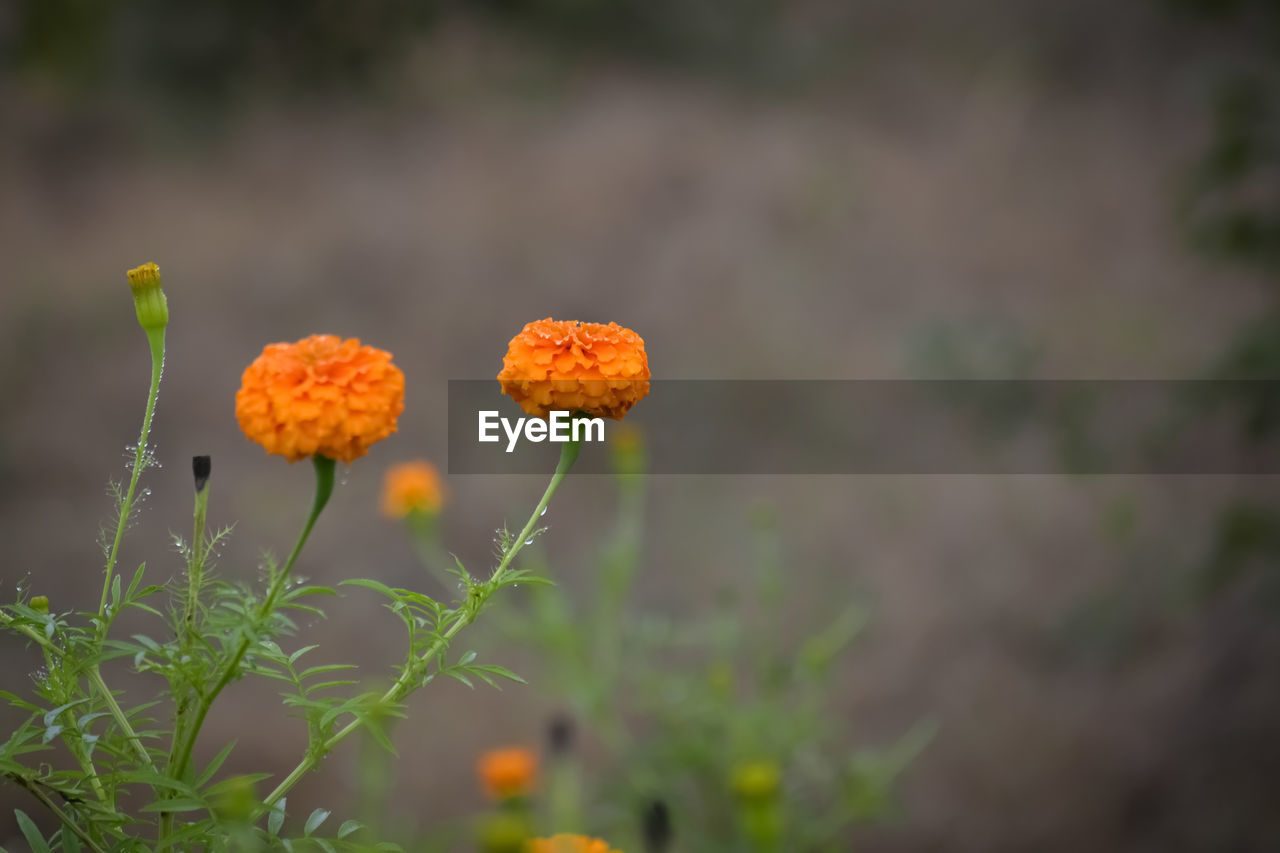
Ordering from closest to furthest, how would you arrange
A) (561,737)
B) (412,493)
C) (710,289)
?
(561,737) < (412,493) < (710,289)

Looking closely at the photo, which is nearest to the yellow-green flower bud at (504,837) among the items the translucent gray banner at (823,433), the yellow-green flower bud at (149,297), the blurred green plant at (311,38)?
the yellow-green flower bud at (149,297)

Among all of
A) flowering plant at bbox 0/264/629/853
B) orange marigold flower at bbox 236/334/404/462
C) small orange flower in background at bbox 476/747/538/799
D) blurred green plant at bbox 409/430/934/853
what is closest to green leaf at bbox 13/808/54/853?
flowering plant at bbox 0/264/629/853

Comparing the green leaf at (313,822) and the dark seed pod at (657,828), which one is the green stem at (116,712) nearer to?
the green leaf at (313,822)

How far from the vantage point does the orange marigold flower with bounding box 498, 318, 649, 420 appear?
1.86 ft

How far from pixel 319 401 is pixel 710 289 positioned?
3632mm

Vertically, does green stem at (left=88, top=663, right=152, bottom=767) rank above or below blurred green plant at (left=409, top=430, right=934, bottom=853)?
above

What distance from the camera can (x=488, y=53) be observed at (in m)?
4.56

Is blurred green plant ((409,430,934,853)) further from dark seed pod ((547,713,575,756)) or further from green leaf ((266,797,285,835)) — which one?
green leaf ((266,797,285,835))

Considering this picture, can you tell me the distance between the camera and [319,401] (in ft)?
1.64

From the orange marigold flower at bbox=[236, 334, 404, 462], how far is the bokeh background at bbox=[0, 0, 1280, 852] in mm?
1807

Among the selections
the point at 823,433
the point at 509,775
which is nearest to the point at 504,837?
the point at 509,775

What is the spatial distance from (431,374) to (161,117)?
73.3 inches

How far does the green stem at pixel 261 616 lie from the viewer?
1.56 feet

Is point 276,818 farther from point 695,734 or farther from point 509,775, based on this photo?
point 695,734
